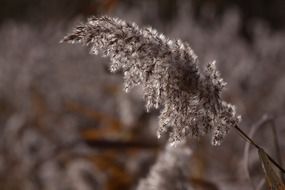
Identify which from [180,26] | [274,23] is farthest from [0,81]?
[274,23]

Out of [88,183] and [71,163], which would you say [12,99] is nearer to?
[71,163]

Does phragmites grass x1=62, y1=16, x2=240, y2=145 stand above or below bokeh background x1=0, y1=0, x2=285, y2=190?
below

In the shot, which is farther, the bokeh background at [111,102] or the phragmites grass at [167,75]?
the bokeh background at [111,102]

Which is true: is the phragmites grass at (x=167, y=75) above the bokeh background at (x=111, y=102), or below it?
below

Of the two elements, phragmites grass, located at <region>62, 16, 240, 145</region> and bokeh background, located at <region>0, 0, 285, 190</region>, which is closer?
phragmites grass, located at <region>62, 16, 240, 145</region>

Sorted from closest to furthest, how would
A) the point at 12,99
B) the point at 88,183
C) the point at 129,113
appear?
the point at 88,183 < the point at 129,113 < the point at 12,99
